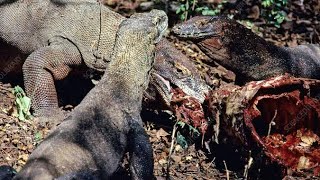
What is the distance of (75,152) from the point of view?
4812 mm

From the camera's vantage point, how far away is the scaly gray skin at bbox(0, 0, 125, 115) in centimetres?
701

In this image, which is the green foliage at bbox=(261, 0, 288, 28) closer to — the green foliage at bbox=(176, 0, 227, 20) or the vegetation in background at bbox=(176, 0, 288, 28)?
the vegetation in background at bbox=(176, 0, 288, 28)

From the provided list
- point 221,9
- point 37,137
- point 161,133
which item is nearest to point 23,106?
point 37,137

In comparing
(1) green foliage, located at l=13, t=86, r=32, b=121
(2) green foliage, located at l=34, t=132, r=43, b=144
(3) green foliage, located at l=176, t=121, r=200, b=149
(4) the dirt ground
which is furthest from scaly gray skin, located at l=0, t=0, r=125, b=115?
(3) green foliage, located at l=176, t=121, r=200, b=149

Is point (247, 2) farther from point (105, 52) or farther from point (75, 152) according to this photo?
point (75, 152)

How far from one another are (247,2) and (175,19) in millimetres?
1430

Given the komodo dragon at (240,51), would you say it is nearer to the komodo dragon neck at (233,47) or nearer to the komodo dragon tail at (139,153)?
the komodo dragon neck at (233,47)

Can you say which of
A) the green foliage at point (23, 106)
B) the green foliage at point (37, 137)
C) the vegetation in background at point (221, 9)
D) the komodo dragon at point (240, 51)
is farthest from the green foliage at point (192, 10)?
the green foliage at point (37, 137)

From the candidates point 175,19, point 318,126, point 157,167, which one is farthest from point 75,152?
point 175,19

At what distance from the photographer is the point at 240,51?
300 inches

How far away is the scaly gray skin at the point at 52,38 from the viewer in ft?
23.0

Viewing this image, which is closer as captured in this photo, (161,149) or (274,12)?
(161,149)

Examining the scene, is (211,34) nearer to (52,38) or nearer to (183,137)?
(183,137)

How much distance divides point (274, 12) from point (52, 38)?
3835 millimetres
